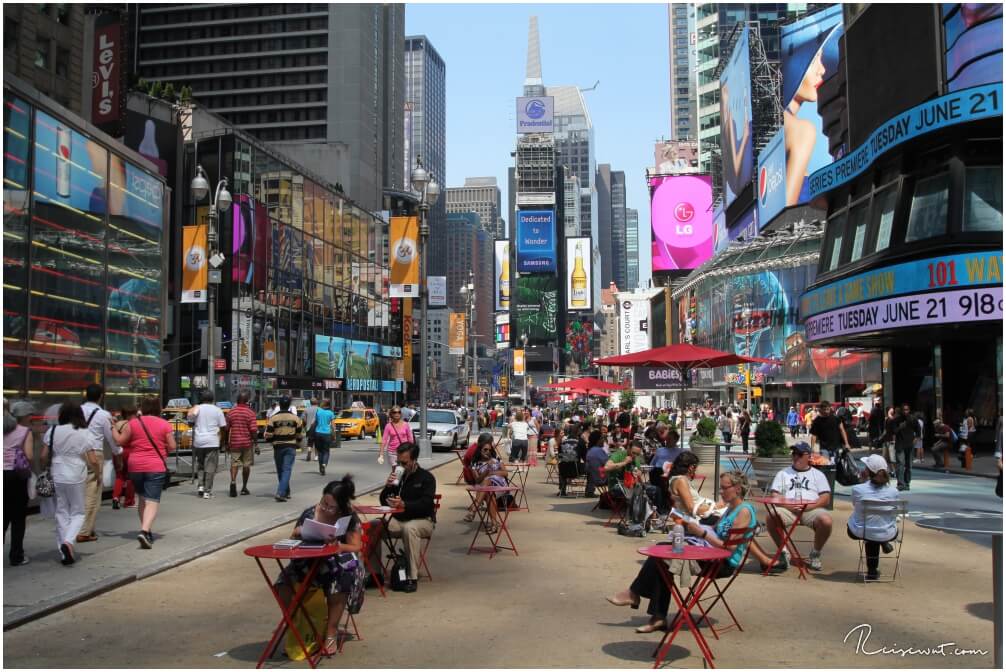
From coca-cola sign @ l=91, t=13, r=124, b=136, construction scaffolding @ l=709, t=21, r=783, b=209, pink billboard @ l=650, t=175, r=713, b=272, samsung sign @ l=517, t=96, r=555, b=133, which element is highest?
samsung sign @ l=517, t=96, r=555, b=133

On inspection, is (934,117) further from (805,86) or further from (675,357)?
(805,86)

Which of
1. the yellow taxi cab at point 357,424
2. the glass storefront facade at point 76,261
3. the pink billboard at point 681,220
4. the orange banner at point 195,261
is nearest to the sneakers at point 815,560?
the glass storefront facade at point 76,261

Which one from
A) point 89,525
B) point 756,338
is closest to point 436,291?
point 756,338

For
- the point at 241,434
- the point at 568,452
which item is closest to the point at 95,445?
the point at 241,434

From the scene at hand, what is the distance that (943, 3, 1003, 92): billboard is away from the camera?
26625 millimetres

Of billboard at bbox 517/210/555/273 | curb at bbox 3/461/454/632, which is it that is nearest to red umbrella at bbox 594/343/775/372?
curb at bbox 3/461/454/632

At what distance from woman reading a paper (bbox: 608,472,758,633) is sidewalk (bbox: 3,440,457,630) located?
4.67m

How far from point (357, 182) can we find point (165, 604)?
335 feet

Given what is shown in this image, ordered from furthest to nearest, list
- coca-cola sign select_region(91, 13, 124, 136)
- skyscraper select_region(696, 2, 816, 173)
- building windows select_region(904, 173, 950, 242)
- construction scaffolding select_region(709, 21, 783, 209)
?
1. skyscraper select_region(696, 2, 816, 173)
2. construction scaffolding select_region(709, 21, 783, 209)
3. coca-cola sign select_region(91, 13, 124, 136)
4. building windows select_region(904, 173, 950, 242)

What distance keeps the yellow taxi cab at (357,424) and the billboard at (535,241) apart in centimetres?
12406

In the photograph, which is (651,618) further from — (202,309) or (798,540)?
(202,309)

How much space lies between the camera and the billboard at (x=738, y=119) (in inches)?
2928

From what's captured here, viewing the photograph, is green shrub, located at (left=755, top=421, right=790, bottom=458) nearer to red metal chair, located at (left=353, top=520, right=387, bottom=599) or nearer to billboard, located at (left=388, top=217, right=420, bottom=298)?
red metal chair, located at (left=353, top=520, right=387, bottom=599)

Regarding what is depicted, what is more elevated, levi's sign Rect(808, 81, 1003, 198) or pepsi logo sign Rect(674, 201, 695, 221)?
pepsi logo sign Rect(674, 201, 695, 221)
